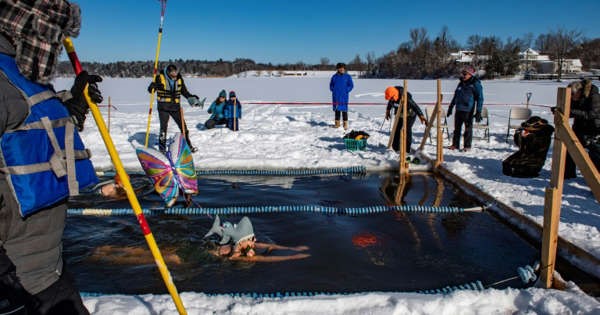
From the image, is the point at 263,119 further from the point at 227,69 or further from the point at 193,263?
the point at 227,69

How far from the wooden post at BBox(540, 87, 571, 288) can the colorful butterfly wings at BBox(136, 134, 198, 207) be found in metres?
3.79

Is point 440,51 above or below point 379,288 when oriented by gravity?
above

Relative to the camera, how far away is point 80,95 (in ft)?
6.39

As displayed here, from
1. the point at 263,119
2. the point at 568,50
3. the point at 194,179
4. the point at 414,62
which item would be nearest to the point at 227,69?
the point at 414,62

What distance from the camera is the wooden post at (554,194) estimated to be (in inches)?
119

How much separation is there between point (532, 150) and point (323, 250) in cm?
411

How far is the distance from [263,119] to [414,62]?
242 feet

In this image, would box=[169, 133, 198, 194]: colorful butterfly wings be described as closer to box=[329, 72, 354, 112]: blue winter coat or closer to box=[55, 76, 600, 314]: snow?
box=[55, 76, 600, 314]: snow

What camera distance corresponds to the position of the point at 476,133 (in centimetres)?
1091

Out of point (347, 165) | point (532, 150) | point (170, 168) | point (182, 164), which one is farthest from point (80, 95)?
point (532, 150)

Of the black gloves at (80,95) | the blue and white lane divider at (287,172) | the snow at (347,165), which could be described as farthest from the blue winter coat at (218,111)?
the black gloves at (80,95)

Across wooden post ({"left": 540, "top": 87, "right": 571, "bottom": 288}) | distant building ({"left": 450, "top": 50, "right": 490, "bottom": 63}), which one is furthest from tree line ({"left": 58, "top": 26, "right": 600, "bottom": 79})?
wooden post ({"left": 540, "top": 87, "right": 571, "bottom": 288})

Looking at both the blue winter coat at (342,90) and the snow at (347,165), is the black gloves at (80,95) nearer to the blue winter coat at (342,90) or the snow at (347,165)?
the snow at (347,165)

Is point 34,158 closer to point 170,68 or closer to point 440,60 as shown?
point 170,68
